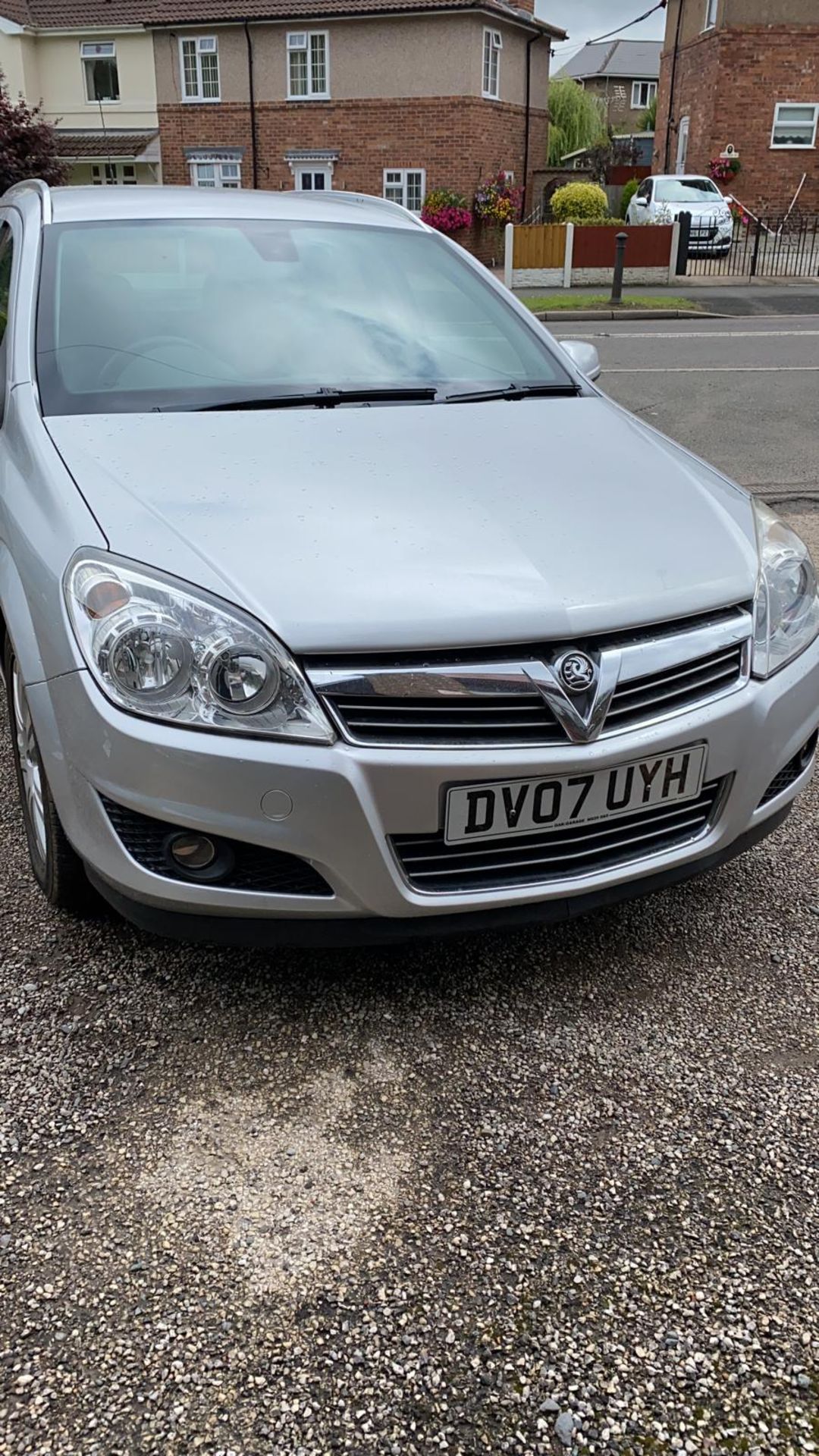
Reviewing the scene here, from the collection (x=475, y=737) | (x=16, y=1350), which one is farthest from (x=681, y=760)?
(x=16, y=1350)

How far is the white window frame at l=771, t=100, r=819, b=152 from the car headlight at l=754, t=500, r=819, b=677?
32867mm

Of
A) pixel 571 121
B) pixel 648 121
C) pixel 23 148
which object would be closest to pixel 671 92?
pixel 571 121

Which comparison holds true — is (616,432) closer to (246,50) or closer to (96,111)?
(246,50)

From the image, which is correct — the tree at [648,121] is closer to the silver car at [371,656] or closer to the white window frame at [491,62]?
the white window frame at [491,62]

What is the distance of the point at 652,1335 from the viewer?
1680mm

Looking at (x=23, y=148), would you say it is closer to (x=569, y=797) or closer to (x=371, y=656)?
(x=371, y=656)

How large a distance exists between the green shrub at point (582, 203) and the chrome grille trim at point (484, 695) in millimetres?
25202

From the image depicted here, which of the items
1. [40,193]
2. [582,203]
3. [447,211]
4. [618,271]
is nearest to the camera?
[40,193]

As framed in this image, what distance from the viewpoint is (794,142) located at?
30.6 metres

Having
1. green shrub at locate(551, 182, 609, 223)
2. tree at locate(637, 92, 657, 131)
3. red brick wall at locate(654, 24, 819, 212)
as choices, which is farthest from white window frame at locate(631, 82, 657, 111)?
green shrub at locate(551, 182, 609, 223)

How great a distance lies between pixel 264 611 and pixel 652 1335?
4.28 feet

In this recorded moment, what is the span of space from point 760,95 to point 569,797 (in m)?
33.9

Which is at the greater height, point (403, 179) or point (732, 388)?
point (403, 179)

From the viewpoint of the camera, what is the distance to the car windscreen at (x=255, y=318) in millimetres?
2951
